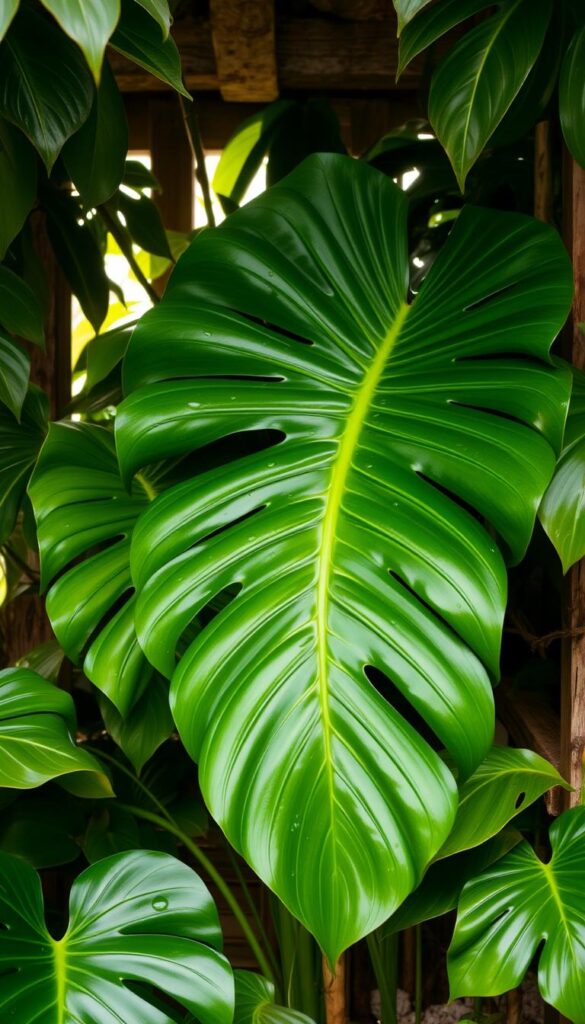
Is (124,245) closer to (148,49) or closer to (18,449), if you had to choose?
(18,449)

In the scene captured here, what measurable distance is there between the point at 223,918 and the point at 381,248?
135 cm

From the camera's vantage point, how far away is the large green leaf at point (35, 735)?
939 mm

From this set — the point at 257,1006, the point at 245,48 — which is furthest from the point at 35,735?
the point at 245,48

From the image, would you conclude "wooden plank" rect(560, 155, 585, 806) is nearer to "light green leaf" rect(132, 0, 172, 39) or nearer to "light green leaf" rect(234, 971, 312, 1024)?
"light green leaf" rect(234, 971, 312, 1024)

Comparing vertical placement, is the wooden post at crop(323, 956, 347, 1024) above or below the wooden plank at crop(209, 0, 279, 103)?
below

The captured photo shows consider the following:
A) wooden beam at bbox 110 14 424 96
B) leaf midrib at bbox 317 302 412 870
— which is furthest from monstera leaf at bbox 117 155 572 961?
wooden beam at bbox 110 14 424 96

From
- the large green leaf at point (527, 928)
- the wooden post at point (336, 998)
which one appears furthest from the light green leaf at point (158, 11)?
the wooden post at point (336, 998)

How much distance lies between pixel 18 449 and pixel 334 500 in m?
0.52

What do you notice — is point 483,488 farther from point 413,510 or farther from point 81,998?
point 81,998

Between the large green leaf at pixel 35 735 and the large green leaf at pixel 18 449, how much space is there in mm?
228

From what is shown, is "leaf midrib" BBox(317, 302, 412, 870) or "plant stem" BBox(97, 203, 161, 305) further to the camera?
"plant stem" BBox(97, 203, 161, 305)

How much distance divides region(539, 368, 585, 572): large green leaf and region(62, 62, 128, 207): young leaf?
0.62 metres

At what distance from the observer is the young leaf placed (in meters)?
1.17

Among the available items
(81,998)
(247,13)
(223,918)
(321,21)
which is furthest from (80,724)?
(321,21)
